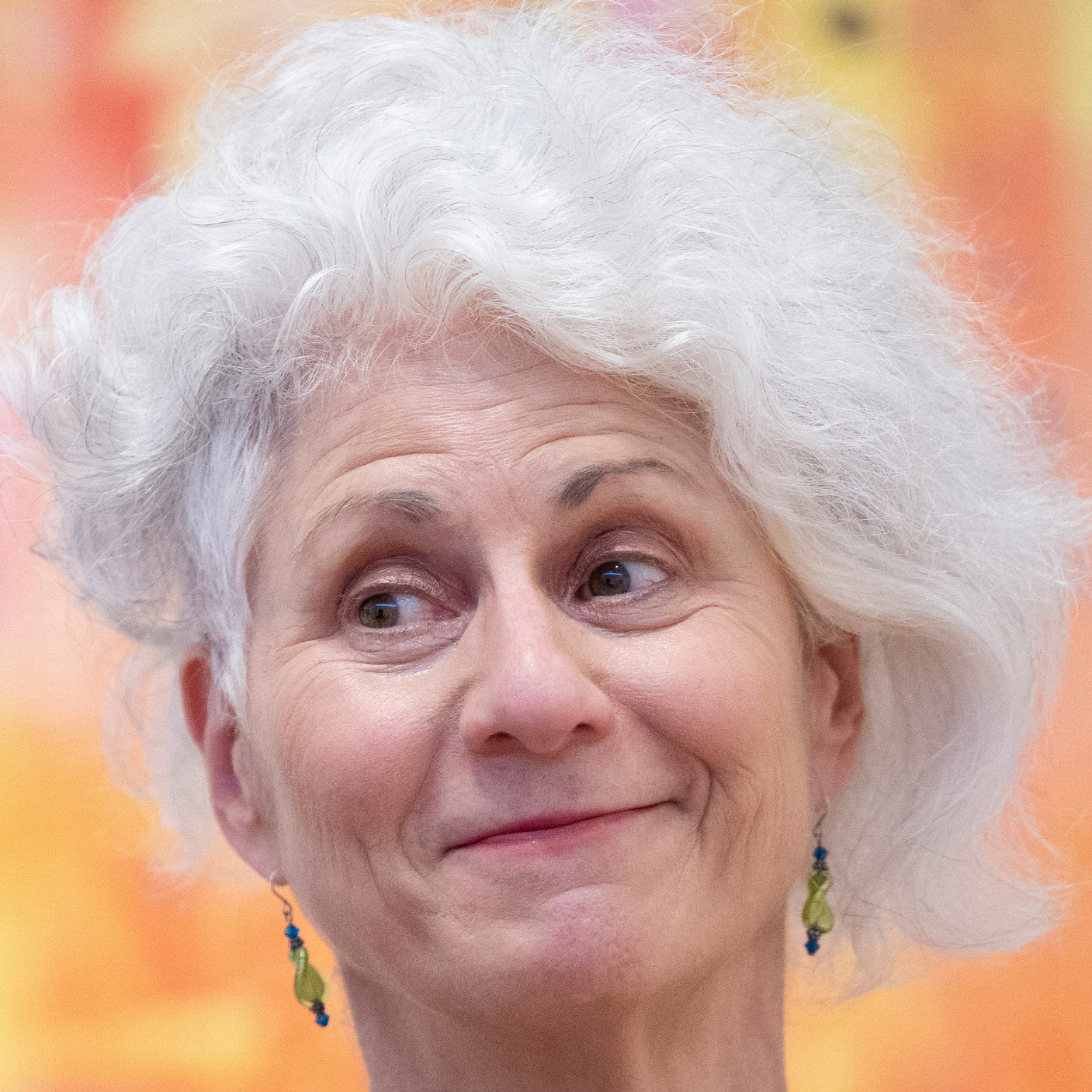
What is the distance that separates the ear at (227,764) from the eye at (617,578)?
0.53 metres

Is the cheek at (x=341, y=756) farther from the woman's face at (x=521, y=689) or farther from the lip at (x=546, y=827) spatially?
the lip at (x=546, y=827)

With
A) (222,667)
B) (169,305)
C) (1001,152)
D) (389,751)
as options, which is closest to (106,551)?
(222,667)

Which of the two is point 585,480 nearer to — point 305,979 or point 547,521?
point 547,521

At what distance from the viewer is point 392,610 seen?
164 cm

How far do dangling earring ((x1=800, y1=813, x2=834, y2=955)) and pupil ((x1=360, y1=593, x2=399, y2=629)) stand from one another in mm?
686

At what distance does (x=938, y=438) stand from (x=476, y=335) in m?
0.60

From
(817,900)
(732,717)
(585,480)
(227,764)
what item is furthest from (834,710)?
(227,764)

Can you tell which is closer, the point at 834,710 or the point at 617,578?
the point at 617,578

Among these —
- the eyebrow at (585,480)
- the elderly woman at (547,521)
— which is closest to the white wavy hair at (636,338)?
the elderly woman at (547,521)

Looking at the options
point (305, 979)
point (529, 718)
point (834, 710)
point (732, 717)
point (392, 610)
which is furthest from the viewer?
point (305, 979)

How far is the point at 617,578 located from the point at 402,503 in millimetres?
267

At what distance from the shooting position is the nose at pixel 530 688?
1420 mm

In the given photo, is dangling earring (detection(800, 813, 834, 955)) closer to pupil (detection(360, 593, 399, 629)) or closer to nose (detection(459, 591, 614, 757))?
nose (detection(459, 591, 614, 757))

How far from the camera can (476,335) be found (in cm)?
161
